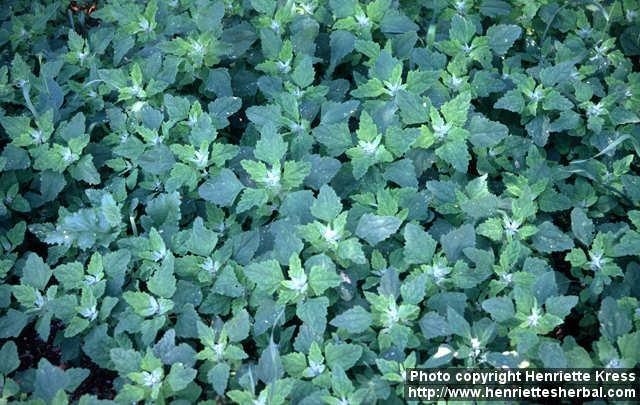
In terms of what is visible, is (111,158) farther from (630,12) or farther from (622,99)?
(630,12)

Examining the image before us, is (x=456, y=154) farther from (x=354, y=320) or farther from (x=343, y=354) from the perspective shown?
(x=343, y=354)

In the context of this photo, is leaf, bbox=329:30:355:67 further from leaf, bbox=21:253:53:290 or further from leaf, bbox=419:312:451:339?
leaf, bbox=21:253:53:290

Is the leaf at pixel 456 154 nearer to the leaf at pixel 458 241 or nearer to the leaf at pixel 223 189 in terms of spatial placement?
the leaf at pixel 458 241

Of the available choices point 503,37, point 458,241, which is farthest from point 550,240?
point 503,37

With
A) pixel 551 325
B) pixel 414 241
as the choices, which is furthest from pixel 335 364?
pixel 551 325

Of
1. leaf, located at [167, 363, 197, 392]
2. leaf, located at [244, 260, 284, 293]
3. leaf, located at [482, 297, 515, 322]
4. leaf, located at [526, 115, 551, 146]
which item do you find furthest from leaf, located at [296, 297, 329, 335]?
leaf, located at [526, 115, 551, 146]
